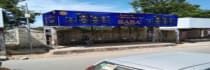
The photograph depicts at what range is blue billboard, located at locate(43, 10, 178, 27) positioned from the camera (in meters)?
24.8

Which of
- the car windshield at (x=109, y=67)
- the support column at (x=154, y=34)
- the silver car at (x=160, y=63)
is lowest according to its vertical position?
the support column at (x=154, y=34)

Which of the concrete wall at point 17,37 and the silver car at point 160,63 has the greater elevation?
the silver car at point 160,63

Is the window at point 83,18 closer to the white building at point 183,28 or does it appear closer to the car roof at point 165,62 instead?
the white building at point 183,28

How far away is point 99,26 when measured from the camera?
2778 centimetres

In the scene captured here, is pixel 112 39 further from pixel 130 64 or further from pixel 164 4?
pixel 130 64

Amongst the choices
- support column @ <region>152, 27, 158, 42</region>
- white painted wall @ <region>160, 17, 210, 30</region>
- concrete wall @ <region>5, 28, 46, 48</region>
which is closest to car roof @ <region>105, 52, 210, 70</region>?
concrete wall @ <region>5, 28, 46, 48</region>

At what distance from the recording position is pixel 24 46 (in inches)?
997

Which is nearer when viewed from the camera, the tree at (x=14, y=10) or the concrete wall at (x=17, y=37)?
the concrete wall at (x=17, y=37)

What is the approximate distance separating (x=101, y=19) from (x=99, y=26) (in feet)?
2.67

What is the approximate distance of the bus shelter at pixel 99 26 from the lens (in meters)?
25.5

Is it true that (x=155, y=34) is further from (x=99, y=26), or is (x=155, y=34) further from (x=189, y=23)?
(x=99, y=26)

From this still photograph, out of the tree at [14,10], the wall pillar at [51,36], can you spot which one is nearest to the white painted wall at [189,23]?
the wall pillar at [51,36]

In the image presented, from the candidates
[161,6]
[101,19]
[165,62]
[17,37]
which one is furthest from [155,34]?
[165,62]

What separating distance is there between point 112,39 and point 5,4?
10750 mm
